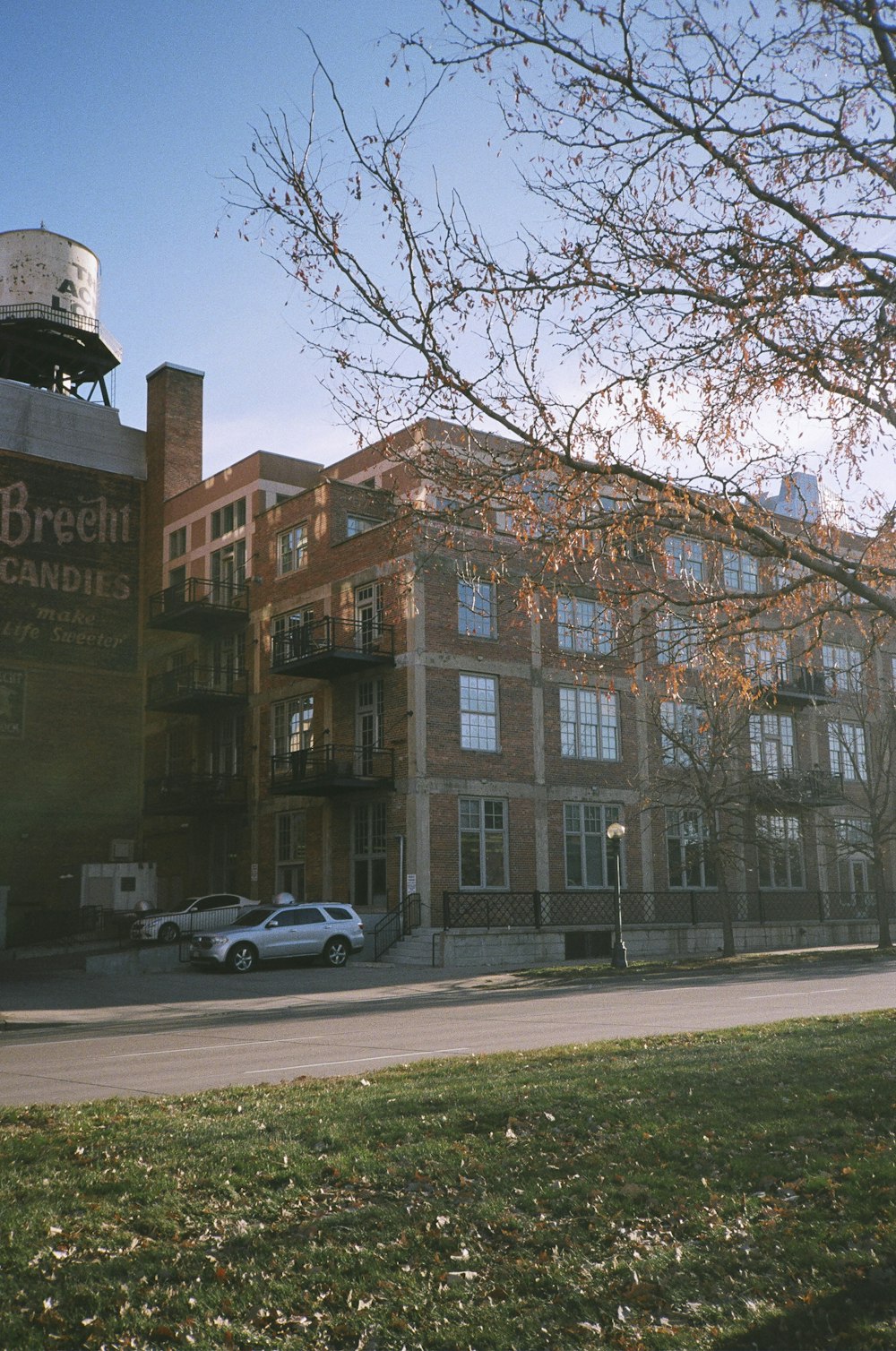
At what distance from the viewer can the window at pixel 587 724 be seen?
37.3 meters

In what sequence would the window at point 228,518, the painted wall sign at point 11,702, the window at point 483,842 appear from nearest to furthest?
the window at point 483,842 < the painted wall sign at point 11,702 < the window at point 228,518

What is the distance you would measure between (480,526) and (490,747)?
2522cm

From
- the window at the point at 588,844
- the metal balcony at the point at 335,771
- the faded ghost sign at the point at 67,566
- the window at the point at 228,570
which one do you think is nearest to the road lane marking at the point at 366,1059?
the metal balcony at the point at 335,771

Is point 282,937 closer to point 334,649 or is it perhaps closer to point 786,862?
→ point 334,649

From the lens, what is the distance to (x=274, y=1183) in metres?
6.48

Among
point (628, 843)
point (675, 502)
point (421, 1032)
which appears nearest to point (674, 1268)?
point (675, 502)

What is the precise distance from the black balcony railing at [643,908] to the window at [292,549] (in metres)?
12.4

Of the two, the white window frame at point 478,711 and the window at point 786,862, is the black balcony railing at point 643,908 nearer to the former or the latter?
the window at point 786,862

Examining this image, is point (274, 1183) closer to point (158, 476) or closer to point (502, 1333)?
point (502, 1333)

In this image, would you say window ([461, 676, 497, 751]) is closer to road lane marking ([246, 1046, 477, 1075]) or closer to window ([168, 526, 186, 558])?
window ([168, 526, 186, 558])

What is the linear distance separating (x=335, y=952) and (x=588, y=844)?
32.2 ft

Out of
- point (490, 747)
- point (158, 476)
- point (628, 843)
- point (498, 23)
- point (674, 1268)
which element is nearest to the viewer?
point (674, 1268)

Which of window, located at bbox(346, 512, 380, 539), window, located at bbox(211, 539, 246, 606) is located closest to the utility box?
window, located at bbox(211, 539, 246, 606)

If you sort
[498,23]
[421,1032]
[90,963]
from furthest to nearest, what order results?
[90,963] < [421,1032] < [498,23]
